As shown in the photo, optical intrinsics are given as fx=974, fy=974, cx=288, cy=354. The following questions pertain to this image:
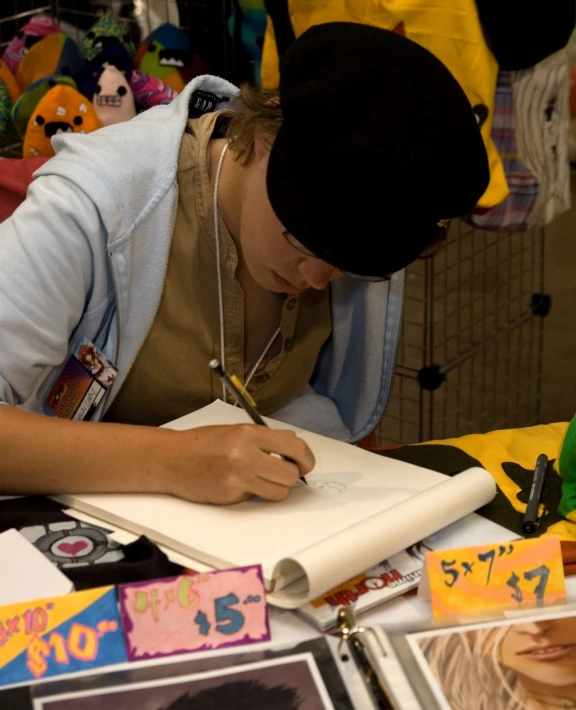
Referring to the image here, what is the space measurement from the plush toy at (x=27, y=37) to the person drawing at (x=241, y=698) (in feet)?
6.22

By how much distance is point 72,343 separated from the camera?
3.62ft

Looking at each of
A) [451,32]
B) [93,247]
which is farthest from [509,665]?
[451,32]

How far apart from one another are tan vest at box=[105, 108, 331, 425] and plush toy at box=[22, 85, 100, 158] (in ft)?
2.84

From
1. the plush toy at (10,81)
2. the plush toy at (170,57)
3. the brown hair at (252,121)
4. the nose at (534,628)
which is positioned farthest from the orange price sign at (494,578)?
the plush toy at (10,81)

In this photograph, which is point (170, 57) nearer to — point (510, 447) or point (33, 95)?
point (33, 95)

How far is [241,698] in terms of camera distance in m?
0.66

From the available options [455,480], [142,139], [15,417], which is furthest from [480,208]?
[15,417]

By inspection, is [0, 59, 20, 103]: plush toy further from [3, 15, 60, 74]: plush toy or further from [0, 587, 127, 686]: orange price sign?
[0, 587, 127, 686]: orange price sign

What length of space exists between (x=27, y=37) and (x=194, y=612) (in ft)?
6.13

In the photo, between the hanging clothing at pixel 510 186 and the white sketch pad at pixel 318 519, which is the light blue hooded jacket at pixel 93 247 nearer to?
the white sketch pad at pixel 318 519

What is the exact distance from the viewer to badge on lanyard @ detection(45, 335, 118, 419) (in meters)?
1.10

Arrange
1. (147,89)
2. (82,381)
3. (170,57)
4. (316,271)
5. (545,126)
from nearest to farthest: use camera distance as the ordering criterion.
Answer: (316,271)
(82,381)
(545,126)
(147,89)
(170,57)

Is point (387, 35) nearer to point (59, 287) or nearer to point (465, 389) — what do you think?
point (59, 287)

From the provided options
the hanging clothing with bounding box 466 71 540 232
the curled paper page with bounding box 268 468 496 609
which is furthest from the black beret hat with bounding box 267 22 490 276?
the hanging clothing with bounding box 466 71 540 232
